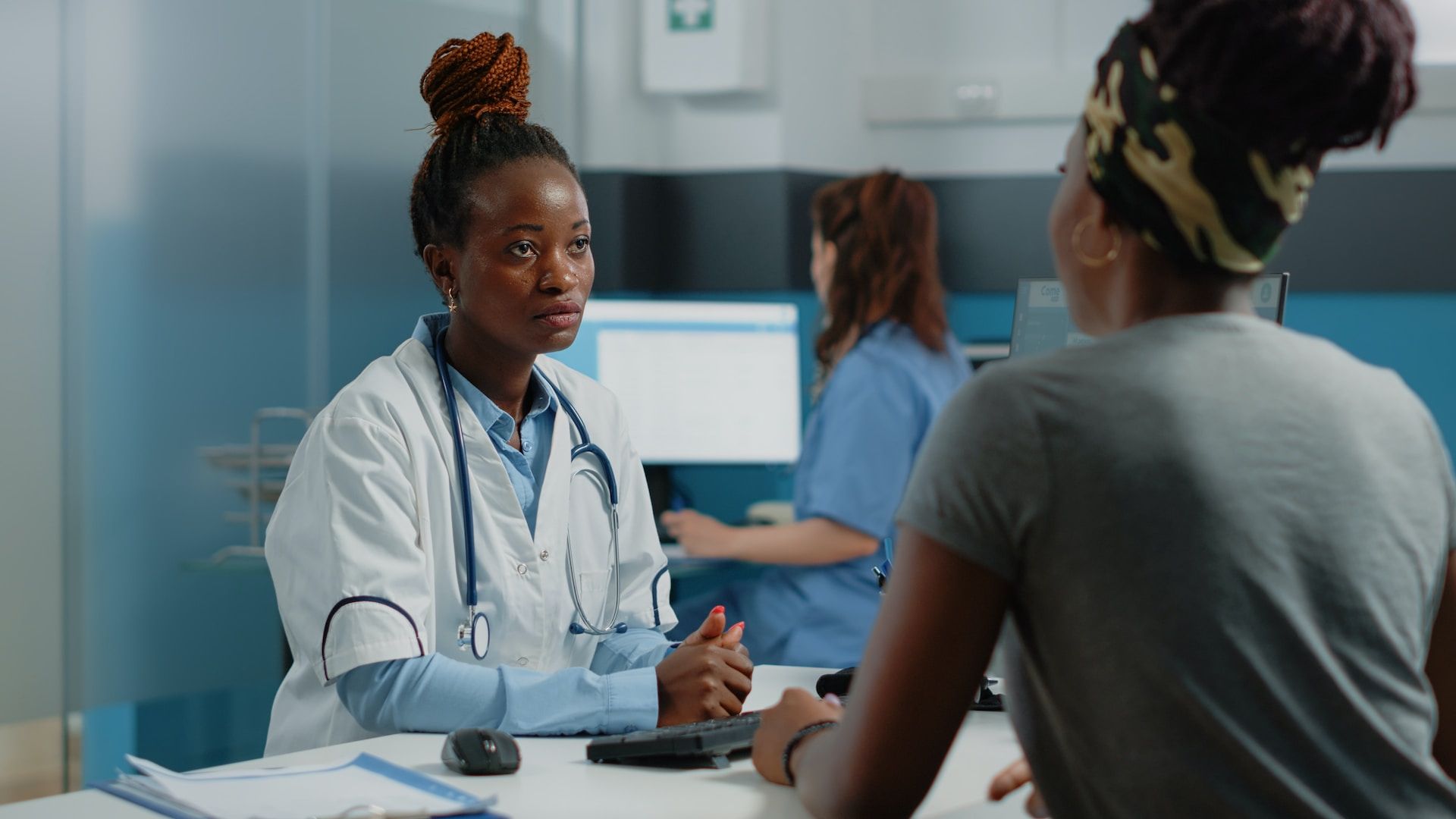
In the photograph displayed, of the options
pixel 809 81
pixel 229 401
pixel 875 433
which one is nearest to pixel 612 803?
pixel 875 433

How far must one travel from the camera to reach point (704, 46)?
4.04 meters

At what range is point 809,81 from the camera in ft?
13.5

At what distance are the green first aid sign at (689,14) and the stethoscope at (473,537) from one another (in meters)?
2.52

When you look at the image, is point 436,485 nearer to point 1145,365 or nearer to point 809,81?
point 1145,365

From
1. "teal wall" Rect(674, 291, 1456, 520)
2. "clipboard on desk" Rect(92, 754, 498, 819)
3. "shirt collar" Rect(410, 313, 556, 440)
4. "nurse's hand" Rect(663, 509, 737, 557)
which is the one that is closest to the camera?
"clipboard on desk" Rect(92, 754, 498, 819)

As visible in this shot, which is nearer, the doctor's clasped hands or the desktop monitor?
the doctor's clasped hands

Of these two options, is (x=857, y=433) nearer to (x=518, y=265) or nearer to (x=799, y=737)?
(x=518, y=265)

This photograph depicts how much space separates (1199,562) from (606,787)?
0.56 meters

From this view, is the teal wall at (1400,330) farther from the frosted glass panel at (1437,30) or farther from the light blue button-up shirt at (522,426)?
the light blue button-up shirt at (522,426)

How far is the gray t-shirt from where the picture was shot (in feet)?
2.75

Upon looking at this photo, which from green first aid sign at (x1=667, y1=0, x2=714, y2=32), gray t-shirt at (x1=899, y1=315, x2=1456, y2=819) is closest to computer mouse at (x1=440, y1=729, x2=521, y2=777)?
gray t-shirt at (x1=899, y1=315, x2=1456, y2=819)

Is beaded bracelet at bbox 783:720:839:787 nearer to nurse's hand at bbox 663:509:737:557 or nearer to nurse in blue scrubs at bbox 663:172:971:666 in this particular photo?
nurse in blue scrubs at bbox 663:172:971:666

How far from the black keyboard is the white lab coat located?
230 mm

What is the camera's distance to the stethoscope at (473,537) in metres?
1.49
